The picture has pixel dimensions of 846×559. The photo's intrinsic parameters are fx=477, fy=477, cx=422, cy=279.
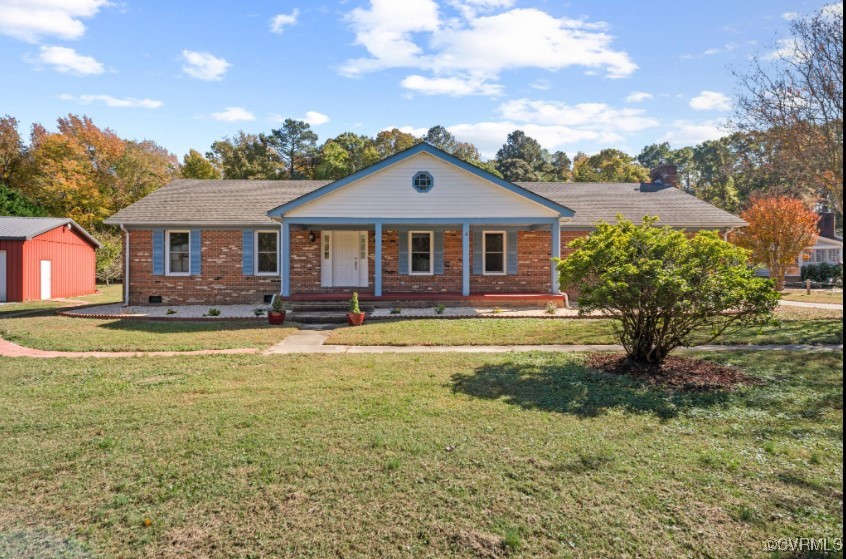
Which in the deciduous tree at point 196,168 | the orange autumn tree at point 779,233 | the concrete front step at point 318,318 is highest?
the deciduous tree at point 196,168

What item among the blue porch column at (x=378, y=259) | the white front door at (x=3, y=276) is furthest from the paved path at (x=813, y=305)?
the white front door at (x=3, y=276)

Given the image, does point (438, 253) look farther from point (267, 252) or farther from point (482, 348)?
point (482, 348)

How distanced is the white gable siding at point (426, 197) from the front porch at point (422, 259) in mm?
1174

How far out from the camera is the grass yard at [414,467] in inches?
121

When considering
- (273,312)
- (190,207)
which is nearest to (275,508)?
(273,312)

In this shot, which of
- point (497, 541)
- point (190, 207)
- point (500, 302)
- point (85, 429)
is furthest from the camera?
point (190, 207)

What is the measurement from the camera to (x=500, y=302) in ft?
49.7

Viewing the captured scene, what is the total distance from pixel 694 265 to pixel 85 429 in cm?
792

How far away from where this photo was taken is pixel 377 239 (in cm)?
1530

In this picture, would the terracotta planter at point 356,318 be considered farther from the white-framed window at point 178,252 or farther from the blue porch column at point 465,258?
the white-framed window at point 178,252

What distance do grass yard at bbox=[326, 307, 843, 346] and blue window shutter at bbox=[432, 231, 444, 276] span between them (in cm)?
443

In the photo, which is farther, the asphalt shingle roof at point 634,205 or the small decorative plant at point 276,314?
the asphalt shingle roof at point 634,205

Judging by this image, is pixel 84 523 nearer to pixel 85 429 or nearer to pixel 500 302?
pixel 85 429

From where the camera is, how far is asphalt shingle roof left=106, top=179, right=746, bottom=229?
54.5ft
